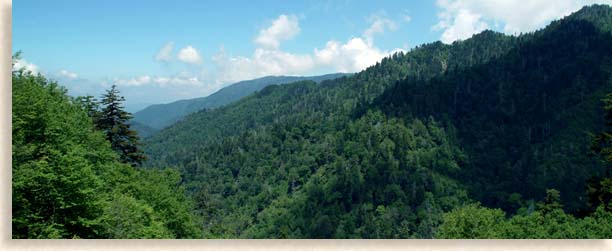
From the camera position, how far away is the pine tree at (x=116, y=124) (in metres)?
34.5

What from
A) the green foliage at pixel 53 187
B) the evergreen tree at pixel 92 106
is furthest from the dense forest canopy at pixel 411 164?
the green foliage at pixel 53 187

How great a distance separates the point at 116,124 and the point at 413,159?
117198 mm

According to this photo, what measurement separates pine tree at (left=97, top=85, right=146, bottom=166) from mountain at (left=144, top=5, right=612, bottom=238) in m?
75.4

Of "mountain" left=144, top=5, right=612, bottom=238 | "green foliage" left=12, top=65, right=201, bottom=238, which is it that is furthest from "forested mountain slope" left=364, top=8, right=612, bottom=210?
"green foliage" left=12, top=65, right=201, bottom=238

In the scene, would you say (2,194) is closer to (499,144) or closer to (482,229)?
(482,229)

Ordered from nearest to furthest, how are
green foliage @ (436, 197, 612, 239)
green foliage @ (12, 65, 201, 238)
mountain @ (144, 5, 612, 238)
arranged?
green foliage @ (12, 65, 201, 238), green foliage @ (436, 197, 612, 239), mountain @ (144, 5, 612, 238)

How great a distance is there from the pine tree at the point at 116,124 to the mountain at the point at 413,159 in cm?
7538

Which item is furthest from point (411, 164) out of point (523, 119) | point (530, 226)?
point (530, 226)

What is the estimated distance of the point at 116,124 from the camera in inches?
1369

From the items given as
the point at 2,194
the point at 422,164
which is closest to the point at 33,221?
the point at 2,194

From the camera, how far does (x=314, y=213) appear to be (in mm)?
126562

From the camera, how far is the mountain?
122 m

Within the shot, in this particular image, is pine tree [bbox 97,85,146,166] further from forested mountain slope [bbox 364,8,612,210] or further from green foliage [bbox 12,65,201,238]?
forested mountain slope [bbox 364,8,612,210]

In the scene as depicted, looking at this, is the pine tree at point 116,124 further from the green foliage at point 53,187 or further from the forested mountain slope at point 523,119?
the forested mountain slope at point 523,119
